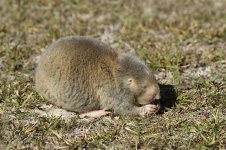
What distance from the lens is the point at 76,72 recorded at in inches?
193

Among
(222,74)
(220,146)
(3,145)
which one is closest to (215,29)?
(222,74)

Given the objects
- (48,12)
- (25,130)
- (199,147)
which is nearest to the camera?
(199,147)

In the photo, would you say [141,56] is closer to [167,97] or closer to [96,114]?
[167,97]

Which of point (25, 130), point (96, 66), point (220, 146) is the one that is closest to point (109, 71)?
point (96, 66)

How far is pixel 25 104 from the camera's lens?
514cm

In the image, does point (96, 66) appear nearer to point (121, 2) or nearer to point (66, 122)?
point (66, 122)

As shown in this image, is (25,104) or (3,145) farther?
(25,104)

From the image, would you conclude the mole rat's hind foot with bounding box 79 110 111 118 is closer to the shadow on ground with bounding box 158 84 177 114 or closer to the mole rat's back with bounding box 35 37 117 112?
the mole rat's back with bounding box 35 37 117 112

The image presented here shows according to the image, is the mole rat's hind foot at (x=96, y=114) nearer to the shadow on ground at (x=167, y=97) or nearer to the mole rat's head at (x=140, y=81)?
the mole rat's head at (x=140, y=81)

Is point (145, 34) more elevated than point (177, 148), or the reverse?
point (145, 34)

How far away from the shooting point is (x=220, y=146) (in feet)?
14.0

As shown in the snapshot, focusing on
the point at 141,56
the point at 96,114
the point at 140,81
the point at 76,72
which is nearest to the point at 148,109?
the point at 140,81

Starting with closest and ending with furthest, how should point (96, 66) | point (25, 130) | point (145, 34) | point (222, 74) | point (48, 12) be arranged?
1. point (25, 130)
2. point (96, 66)
3. point (222, 74)
4. point (145, 34)
5. point (48, 12)

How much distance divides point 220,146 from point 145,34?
342cm
